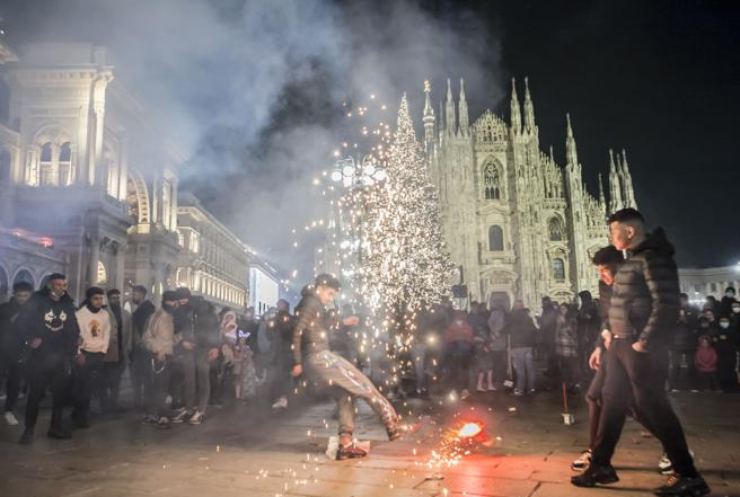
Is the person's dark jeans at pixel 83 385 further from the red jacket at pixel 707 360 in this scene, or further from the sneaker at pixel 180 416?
the red jacket at pixel 707 360

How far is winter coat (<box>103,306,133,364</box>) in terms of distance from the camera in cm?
→ 770

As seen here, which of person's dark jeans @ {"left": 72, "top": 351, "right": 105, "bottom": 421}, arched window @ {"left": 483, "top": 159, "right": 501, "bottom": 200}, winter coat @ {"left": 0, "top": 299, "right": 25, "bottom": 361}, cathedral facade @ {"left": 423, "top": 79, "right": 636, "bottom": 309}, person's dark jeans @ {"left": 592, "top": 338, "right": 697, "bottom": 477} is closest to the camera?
person's dark jeans @ {"left": 592, "top": 338, "right": 697, "bottom": 477}

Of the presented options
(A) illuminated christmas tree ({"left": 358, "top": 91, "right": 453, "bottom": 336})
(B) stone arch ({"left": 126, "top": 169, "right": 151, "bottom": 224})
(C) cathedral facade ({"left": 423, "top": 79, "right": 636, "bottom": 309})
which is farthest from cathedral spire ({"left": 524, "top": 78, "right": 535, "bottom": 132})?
(B) stone arch ({"left": 126, "top": 169, "right": 151, "bottom": 224})

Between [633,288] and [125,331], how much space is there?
24.6 ft

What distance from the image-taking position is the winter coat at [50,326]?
5543mm

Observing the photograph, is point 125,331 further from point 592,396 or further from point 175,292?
point 592,396

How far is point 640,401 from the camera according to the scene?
3393 millimetres

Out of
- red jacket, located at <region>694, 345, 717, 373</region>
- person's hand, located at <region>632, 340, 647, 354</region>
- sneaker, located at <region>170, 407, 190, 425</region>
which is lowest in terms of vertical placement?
sneaker, located at <region>170, 407, 190, 425</region>

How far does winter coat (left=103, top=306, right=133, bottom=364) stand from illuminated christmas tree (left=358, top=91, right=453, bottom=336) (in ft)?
16.0

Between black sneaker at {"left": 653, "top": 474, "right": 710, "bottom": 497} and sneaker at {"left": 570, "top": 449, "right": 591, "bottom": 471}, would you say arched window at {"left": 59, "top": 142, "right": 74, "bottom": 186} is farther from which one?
black sneaker at {"left": 653, "top": 474, "right": 710, "bottom": 497}

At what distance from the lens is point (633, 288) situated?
3516 mm

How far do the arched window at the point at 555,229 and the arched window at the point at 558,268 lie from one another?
1.87 meters

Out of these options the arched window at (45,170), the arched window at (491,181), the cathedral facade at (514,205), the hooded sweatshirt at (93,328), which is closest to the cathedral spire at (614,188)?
the cathedral facade at (514,205)

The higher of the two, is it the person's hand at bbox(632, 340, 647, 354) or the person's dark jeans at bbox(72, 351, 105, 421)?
the person's hand at bbox(632, 340, 647, 354)
